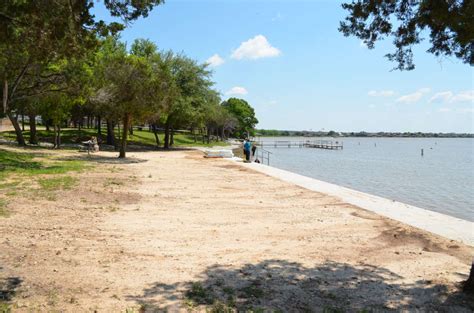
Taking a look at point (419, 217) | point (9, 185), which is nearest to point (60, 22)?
point (9, 185)

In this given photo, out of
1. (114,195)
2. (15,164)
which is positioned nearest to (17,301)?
(114,195)

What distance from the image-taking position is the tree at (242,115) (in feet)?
417

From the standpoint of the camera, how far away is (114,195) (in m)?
13.5

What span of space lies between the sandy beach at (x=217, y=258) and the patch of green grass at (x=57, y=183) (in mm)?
1464

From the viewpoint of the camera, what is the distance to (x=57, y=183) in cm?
1476

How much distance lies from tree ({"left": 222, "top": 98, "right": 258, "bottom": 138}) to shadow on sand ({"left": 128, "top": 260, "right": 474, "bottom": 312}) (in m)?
118

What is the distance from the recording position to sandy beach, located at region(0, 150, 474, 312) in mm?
5336

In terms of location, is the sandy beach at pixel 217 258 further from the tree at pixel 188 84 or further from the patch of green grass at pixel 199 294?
Answer: the tree at pixel 188 84

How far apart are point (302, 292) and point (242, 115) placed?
4901 inches

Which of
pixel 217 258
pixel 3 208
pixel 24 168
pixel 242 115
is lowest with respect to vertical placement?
pixel 217 258

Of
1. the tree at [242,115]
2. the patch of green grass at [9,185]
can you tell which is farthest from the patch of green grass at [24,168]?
the tree at [242,115]

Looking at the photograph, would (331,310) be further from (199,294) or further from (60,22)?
(60,22)

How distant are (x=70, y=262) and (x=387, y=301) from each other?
489 cm

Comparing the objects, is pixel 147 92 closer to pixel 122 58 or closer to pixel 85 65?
pixel 122 58
